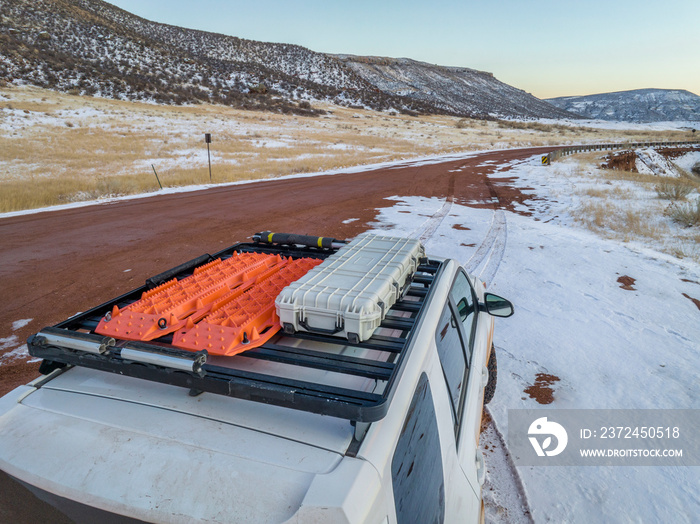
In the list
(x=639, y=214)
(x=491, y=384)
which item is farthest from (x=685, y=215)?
(x=491, y=384)

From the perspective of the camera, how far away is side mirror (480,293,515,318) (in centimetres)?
302

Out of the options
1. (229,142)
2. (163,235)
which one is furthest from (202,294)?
(229,142)

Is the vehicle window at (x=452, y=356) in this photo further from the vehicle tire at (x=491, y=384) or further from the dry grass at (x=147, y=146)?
the dry grass at (x=147, y=146)

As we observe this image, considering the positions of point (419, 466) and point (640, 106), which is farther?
point (640, 106)

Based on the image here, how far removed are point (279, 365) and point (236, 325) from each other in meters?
0.31

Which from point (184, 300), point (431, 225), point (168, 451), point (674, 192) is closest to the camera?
point (168, 451)

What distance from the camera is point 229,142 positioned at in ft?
102

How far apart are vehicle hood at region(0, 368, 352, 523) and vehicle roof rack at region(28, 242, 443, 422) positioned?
84 millimetres

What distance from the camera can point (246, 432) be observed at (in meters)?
1.43

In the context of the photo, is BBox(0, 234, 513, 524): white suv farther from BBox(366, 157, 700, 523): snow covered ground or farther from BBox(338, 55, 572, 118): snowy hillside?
BBox(338, 55, 572, 118): snowy hillside

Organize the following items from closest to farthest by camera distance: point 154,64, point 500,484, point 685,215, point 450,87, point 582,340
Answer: point 500,484, point 582,340, point 685,215, point 154,64, point 450,87

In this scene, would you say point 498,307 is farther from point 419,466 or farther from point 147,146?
point 147,146

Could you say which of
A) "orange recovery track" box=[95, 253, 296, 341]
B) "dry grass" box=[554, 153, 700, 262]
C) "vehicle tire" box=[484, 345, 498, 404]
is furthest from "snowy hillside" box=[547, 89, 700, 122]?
"orange recovery track" box=[95, 253, 296, 341]

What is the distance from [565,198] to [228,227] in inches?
419
